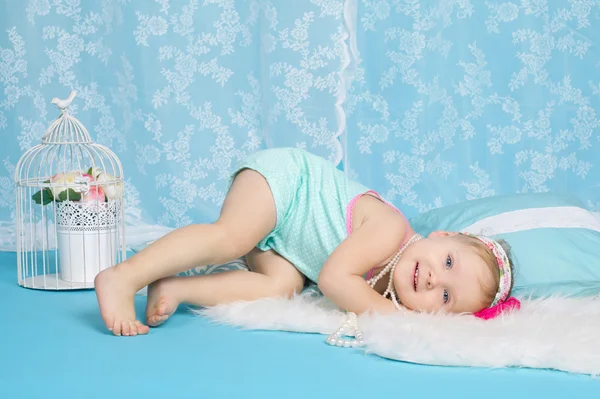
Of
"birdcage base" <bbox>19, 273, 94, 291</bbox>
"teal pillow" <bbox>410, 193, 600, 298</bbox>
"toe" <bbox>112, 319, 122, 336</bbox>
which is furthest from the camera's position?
"birdcage base" <bbox>19, 273, 94, 291</bbox>

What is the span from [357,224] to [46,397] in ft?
2.79

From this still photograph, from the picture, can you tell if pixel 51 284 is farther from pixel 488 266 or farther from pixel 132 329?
pixel 488 266

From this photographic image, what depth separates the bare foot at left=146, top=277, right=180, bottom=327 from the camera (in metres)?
1.75

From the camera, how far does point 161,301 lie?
176cm

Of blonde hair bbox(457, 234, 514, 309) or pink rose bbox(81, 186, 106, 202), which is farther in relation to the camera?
pink rose bbox(81, 186, 106, 202)

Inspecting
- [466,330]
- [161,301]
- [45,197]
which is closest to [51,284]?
[45,197]

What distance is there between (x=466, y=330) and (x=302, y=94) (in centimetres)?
135

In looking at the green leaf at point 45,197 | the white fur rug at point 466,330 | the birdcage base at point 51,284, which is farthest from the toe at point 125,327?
the green leaf at point 45,197

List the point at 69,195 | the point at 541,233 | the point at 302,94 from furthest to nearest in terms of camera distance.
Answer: the point at 302,94 < the point at 69,195 < the point at 541,233

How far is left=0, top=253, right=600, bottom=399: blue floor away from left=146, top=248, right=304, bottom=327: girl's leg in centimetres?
6

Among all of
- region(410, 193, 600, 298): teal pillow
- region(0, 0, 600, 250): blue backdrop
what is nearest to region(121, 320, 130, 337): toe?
region(410, 193, 600, 298): teal pillow

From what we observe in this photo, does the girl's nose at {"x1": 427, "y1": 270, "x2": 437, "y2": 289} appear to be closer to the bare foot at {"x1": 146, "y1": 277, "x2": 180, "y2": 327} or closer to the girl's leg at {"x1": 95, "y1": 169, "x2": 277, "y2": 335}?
the girl's leg at {"x1": 95, "y1": 169, "x2": 277, "y2": 335}

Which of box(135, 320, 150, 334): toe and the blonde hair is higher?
the blonde hair

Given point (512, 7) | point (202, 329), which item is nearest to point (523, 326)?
point (202, 329)
